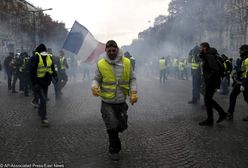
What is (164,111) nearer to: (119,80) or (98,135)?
(98,135)

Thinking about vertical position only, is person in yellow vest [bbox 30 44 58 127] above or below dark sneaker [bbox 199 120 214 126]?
above

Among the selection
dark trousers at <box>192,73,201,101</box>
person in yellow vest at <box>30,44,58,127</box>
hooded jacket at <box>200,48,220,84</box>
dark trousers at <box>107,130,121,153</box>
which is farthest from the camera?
dark trousers at <box>192,73,201,101</box>

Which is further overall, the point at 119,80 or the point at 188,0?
the point at 188,0

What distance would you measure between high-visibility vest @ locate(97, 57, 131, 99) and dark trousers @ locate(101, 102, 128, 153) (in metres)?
0.18

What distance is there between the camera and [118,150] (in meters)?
4.84

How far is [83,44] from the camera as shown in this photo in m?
10.1

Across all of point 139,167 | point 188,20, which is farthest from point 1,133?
point 188,20

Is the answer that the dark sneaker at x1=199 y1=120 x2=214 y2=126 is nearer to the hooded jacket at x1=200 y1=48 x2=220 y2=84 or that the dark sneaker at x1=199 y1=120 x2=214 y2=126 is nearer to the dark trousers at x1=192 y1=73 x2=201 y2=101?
the hooded jacket at x1=200 y1=48 x2=220 y2=84

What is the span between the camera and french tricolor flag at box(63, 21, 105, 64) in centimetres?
984

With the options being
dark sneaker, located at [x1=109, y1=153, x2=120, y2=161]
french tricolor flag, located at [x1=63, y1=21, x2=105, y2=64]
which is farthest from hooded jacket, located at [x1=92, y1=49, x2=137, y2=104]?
french tricolor flag, located at [x1=63, y1=21, x2=105, y2=64]

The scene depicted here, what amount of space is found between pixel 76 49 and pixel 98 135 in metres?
4.62

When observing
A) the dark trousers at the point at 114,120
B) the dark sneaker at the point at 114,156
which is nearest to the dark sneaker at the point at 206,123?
the dark trousers at the point at 114,120

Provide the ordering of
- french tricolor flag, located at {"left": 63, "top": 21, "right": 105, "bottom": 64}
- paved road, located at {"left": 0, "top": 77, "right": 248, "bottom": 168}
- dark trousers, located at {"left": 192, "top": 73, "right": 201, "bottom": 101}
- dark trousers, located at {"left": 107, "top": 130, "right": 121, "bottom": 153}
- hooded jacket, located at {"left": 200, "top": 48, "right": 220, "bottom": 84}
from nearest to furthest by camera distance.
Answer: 1. paved road, located at {"left": 0, "top": 77, "right": 248, "bottom": 168}
2. dark trousers, located at {"left": 107, "top": 130, "right": 121, "bottom": 153}
3. hooded jacket, located at {"left": 200, "top": 48, "right": 220, "bottom": 84}
4. french tricolor flag, located at {"left": 63, "top": 21, "right": 105, "bottom": 64}
5. dark trousers, located at {"left": 192, "top": 73, "right": 201, "bottom": 101}

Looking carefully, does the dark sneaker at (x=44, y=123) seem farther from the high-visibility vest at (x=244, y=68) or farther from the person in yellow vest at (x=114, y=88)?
the high-visibility vest at (x=244, y=68)
